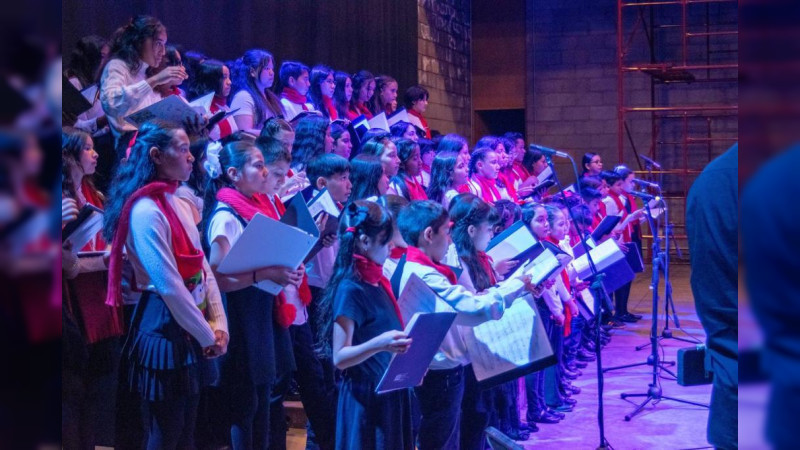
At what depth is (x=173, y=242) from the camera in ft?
9.34

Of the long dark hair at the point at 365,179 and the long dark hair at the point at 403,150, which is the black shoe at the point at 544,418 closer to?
the long dark hair at the point at 403,150

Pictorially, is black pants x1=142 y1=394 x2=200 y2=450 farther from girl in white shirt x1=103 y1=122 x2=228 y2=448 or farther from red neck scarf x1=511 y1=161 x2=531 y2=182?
red neck scarf x1=511 y1=161 x2=531 y2=182

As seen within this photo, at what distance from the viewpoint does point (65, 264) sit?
298 cm

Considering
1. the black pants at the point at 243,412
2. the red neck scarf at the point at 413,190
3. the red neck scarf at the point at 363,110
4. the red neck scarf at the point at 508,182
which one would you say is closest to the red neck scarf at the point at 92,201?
the black pants at the point at 243,412

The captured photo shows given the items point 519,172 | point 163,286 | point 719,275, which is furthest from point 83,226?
point 519,172

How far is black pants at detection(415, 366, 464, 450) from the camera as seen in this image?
10.8 ft

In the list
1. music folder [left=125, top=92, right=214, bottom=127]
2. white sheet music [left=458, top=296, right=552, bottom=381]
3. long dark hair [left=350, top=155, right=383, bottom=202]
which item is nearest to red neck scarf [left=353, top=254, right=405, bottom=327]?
white sheet music [left=458, top=296, right=552, bottom=381]

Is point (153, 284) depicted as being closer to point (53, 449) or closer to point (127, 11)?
point (53, 449)

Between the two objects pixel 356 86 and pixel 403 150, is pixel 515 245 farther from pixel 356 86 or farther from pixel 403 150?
pixel 356 86

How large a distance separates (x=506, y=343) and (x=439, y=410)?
0.34 meters

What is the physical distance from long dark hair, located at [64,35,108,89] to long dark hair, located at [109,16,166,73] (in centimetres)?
26

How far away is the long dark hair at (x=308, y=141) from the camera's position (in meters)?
4.40

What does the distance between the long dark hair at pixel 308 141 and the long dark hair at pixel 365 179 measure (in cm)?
22

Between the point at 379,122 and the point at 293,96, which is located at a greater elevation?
the point at 293,96
